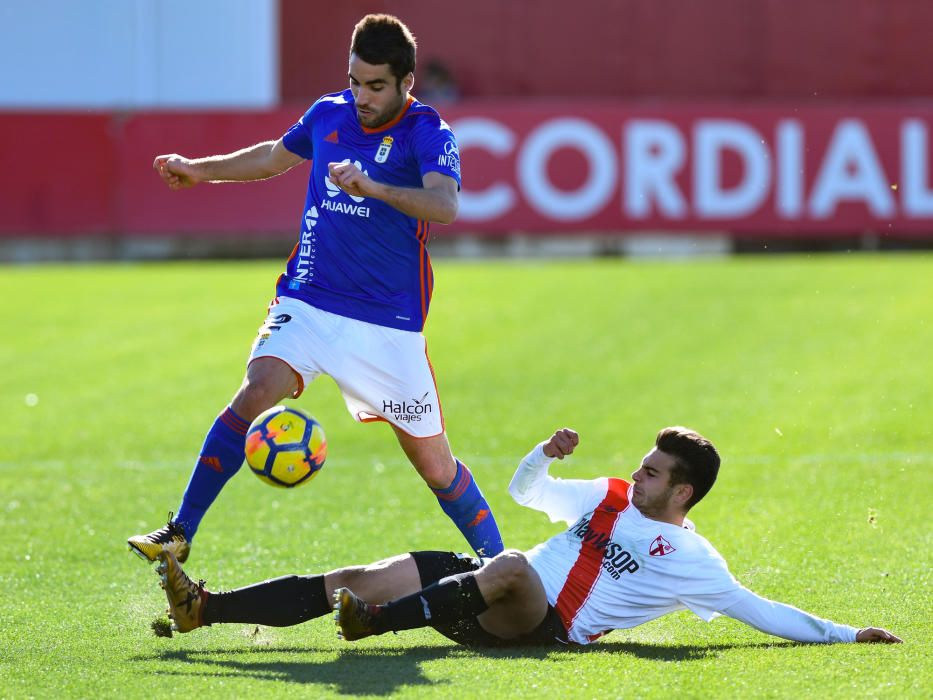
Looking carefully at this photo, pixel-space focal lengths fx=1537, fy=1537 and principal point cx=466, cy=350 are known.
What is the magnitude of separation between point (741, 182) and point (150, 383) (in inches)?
449

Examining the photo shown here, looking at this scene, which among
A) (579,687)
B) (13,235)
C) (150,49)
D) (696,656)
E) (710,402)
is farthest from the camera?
(150,49)

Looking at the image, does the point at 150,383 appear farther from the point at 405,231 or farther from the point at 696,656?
the point at 696,656

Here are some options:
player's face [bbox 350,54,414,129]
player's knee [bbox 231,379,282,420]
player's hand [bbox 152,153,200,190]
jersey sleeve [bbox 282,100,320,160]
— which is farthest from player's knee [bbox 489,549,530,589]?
player's hand [bbox 152,153,200,190]

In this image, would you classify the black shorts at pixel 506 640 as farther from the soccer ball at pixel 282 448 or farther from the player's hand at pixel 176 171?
the player's hand at pixel 176 171

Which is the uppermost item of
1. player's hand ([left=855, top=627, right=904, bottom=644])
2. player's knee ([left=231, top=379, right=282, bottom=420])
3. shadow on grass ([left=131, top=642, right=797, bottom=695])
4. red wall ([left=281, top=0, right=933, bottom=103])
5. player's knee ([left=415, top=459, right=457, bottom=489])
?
red wall ([left=281, top=0, right=933, bottom=103])

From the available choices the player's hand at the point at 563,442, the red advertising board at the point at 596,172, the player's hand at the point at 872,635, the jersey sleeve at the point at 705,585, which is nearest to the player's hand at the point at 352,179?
the player's hand at the point at 563,442

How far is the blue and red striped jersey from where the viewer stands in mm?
6176

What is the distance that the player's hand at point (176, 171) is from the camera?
6.69 meters

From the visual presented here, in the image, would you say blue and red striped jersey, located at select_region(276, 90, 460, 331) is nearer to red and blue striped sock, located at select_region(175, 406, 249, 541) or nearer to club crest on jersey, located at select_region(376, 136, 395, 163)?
club crest on jersey, located at select_region(376, 136, 395, 163)

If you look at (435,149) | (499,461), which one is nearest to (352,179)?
(435,149)

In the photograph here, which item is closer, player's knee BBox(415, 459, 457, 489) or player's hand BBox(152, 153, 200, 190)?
player's knee BBox(415, 459, 457, 489)

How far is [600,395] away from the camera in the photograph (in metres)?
12.0

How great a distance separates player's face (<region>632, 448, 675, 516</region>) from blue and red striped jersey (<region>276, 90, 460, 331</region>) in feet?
3.82

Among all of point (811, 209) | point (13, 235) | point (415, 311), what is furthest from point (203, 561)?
point (811, 209)
